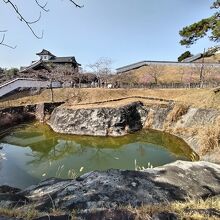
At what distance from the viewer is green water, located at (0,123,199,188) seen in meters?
12.0

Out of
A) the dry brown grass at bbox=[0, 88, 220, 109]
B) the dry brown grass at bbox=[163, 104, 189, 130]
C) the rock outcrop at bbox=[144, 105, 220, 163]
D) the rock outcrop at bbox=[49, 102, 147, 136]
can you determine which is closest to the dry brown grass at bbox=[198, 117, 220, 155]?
the rock outcrop at bbox=[144, 105, 220, 163]

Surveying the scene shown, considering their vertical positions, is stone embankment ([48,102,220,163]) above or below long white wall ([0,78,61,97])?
below

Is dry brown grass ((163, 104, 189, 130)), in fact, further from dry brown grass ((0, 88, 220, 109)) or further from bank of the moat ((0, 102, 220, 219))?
dry brown grass ((0, 88, 220, 109))

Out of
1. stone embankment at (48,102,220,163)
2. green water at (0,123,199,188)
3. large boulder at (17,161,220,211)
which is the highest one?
large boulder at (17,161,220,211)

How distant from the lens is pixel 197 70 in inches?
1652

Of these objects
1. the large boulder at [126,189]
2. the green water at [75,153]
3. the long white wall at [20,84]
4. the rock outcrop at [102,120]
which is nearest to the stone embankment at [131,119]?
the rock outcrop at [102,120]

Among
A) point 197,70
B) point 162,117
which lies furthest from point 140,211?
point 197,70

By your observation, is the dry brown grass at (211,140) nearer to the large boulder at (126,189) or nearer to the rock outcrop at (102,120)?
the large boulder at (126,189)

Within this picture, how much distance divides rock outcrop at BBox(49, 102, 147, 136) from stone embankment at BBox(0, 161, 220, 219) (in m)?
12.8

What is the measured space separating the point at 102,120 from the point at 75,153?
232 inches

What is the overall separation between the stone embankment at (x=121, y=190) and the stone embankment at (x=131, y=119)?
817cm

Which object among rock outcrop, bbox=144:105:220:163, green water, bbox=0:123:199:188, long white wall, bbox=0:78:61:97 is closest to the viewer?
rock outcrop, bbox=144:105:220:163

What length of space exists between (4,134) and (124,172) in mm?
17160

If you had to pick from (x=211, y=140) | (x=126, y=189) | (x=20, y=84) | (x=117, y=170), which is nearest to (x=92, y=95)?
(x=20, y=84)
